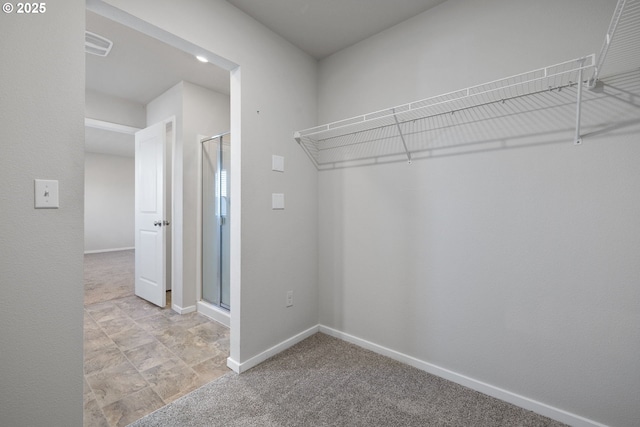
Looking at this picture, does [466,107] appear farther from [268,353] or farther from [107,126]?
[107,126]

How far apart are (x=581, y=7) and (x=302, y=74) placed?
5.77 feet

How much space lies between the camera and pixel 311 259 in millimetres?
2469

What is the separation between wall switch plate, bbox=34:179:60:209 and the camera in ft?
3.73

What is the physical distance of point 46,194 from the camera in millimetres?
1157

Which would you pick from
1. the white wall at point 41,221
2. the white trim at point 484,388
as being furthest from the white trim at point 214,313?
the white wall at point 41,221

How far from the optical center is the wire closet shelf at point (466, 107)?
121cm

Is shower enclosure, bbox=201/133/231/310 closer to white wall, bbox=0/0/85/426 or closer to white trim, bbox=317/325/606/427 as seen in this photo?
white trim, bbox=317/325/606/427

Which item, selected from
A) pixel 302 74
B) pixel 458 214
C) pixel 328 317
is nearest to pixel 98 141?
pixel 302 74

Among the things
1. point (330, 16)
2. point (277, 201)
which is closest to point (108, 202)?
point (277, 201)

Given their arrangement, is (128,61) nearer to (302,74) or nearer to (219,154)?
(219,154)

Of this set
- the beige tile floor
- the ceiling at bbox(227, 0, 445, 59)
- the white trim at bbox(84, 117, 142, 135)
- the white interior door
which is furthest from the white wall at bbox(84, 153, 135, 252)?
the ceiling at bbox(227, 0, 445, 59)

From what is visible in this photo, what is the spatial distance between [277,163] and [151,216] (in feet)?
6.53

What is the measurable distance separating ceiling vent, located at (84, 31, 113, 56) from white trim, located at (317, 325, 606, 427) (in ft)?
10.1

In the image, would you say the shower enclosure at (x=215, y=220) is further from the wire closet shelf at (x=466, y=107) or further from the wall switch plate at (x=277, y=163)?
the wire closet shelf at (x=466, y=107)
